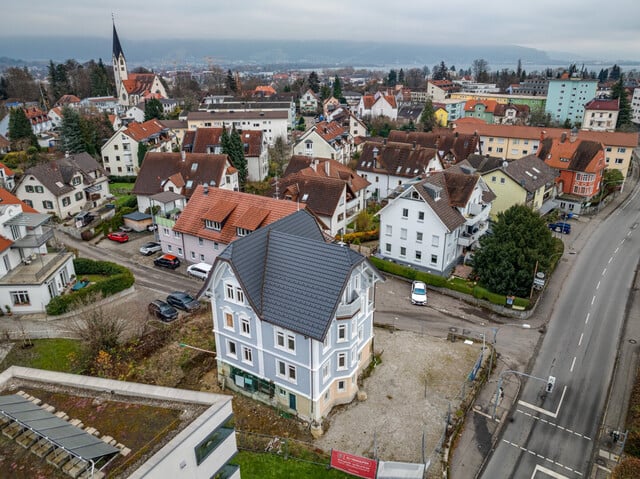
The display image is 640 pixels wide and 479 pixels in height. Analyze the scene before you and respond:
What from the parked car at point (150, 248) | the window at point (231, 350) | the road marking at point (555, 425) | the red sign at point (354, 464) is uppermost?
the window at point (231, 350)

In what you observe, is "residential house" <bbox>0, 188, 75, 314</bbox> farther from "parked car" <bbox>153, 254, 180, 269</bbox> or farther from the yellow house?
the yellow house

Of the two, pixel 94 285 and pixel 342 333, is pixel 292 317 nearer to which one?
pixel 342 333

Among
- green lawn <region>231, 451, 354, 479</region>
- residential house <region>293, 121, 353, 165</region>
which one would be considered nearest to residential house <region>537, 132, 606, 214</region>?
residential house <region>293, 121, 353, 165</region>

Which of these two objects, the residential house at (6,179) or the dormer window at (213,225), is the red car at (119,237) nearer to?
the dormer window at (213,225)

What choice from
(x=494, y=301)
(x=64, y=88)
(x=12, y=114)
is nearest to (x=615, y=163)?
(x=494, y=301)

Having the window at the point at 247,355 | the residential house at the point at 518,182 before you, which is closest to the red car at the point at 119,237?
the window at the point at 247,355

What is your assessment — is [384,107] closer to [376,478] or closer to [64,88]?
[64,88]

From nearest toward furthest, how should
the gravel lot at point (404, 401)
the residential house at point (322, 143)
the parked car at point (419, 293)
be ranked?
the gravel lot at point (404, 401) < the parked car at point (419, 293) < the residential house at point (322, 143)

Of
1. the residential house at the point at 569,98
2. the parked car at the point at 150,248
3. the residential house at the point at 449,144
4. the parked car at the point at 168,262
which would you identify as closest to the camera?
the parked car at the point at 168,262
